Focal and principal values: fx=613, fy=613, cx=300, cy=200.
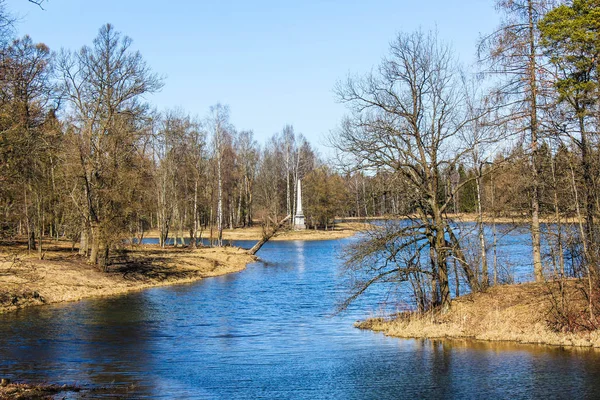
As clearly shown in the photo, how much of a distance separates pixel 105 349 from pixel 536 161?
15915mm

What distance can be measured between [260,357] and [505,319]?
325 inches

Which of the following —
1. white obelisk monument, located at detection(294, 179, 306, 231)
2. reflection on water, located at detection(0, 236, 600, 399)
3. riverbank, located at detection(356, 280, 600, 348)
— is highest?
white obelisk monument, located at detection(294, 179, 306, 231)

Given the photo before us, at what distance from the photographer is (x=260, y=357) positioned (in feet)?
60.6

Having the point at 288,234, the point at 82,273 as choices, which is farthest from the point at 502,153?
the point at 288,234

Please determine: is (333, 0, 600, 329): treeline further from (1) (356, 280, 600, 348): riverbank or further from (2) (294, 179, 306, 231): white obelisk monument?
(2) (294, 179, 306, 231): white obelisk monument

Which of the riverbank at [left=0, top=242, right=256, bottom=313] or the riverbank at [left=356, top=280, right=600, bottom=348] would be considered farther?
the riverbank at [left=0, top=242, right=256, bottom=313]

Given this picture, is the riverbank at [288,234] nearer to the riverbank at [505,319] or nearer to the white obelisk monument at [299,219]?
the white obelisk monument at [299,219]

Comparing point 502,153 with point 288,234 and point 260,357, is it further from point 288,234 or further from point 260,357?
point 288,234

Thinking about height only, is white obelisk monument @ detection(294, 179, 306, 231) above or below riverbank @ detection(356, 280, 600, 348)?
above

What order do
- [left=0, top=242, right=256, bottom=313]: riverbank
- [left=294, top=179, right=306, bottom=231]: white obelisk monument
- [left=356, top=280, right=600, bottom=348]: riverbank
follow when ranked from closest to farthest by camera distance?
[left=356, top=280, right=600, bottom=348]: riverbank < [left=0, top=242, right=256, bottom=313]: riverbank < [left=294, top=179, right=306, bottom=231]: white obelisk monument

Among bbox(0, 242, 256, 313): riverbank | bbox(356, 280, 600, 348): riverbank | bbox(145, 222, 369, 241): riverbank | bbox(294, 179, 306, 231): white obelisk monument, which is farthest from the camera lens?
bbox(294, 179, 306, 231): white obelisk monument

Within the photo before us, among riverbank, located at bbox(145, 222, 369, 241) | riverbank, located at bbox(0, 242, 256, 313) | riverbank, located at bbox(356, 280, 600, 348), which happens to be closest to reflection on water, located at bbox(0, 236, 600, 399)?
riverbank, located at bbox(356, 280, 600, 348)

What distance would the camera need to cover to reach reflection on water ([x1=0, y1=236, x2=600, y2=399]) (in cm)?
1465

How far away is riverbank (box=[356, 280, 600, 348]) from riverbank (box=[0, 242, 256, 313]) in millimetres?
16029
